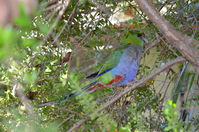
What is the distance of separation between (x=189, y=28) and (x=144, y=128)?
0.52 metres

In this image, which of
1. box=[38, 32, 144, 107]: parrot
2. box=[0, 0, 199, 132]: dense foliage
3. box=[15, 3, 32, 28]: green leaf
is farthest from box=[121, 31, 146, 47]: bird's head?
box=[15, 3, 32, 28]: green leaf

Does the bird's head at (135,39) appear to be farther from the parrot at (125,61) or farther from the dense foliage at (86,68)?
the dense foliage at (86,68)

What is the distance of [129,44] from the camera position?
1.68 meters

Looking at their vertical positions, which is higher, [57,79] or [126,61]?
[57,79]

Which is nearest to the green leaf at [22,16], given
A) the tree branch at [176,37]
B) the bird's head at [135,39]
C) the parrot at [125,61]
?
the tree branch at [176,37]

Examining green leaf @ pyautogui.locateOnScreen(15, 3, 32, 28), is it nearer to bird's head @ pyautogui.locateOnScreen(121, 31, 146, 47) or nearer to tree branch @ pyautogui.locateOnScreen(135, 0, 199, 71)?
tree branch @ pyautogui.locateOnScreen(135, 0, 199, 71)

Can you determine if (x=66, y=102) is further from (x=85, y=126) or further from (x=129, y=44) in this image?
(x=129, y=44)

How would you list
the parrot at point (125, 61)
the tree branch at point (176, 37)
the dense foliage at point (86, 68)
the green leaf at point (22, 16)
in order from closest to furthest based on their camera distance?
the green leaf at point (22, 16) → the tree branch at point (176, 37) → the dense foliage at point (86, 68) → the parrot at point (125, 61)

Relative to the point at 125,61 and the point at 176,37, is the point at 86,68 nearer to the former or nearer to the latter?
Answer: the point at 125,61

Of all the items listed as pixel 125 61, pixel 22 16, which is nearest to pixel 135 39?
pixel 125 61

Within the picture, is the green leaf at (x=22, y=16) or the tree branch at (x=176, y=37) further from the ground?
the green leaf at (x=22, y=16)

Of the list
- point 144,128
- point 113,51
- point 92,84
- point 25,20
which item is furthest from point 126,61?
point 25,20

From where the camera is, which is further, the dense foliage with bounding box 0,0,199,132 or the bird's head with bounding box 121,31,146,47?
the bird's head with bounding box 121,31,146,47

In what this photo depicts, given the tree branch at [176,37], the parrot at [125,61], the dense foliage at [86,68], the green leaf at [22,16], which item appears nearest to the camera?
the green leaf at [22,16]
